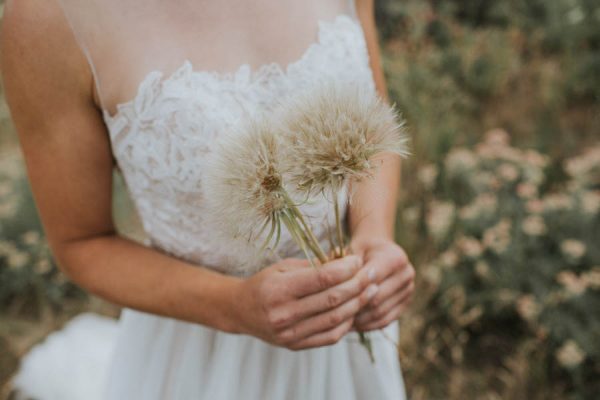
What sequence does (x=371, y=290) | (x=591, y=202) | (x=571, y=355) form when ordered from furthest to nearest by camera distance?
1. (x=591, y=202)
2. (x=571, y=355)
3. (x=371, y=290)

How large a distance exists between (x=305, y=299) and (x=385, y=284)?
0.19 m

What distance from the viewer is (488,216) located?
8.39 feet

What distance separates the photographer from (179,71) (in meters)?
1.05

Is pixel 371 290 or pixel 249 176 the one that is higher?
pixel 249 176

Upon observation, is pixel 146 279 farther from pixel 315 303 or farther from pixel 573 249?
pixel 573 249

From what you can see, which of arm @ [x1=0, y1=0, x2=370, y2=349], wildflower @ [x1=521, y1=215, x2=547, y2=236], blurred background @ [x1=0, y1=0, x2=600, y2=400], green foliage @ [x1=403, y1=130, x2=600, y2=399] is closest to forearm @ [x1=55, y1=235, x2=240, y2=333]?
arm @ [x1=0, y1=0, x2=370, y2=349]

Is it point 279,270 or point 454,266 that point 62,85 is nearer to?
point 279,270

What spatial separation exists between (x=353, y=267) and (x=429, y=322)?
1.81m

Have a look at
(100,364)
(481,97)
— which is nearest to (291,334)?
(100,364)

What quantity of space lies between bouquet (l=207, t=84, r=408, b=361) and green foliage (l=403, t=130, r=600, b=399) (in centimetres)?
166

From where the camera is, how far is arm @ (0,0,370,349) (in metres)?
0.91

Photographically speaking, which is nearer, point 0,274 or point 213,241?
point 213,241

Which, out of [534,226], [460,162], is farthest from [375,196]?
[460,162]

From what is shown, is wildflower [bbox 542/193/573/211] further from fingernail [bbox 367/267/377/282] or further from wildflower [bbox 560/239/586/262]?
fingernail [bbox 367/267/377/282]
